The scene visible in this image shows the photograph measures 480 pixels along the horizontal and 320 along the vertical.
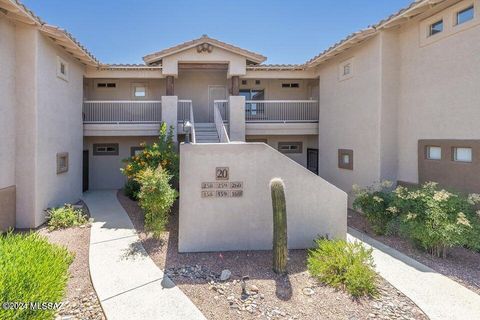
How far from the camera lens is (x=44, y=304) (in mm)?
4469

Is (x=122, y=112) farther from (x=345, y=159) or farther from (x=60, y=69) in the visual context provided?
(x=345, y=159)

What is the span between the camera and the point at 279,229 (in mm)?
6691

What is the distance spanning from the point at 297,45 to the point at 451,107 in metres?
10.6

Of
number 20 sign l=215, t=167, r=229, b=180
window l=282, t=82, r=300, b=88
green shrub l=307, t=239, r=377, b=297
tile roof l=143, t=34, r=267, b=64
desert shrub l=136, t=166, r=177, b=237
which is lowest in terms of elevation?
green shrub l=307, t=239, r=377, b=297

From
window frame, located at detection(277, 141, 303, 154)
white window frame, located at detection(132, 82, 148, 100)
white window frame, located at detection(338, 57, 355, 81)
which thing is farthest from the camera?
window frame, located at detection(277, 141, 303, 154)

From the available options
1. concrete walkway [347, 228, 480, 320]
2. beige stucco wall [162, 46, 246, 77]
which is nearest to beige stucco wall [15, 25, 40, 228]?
beige stucco wall [162, 46, 246, 77]

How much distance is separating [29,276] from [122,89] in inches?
562

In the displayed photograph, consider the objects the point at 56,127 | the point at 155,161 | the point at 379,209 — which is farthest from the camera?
the point at 155,161

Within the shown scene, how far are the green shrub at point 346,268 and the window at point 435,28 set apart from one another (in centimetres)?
822

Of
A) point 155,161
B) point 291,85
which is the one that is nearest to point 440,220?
point 155,161

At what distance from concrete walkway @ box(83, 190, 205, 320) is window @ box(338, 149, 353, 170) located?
380 inches

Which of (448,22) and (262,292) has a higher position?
(448,22)

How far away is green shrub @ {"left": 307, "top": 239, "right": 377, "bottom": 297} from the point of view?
19.5ft

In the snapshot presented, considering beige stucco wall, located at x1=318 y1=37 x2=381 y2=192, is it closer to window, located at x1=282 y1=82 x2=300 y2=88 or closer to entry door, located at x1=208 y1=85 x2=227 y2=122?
window, located at x1=282 y1=82 x2=300 y2=88
